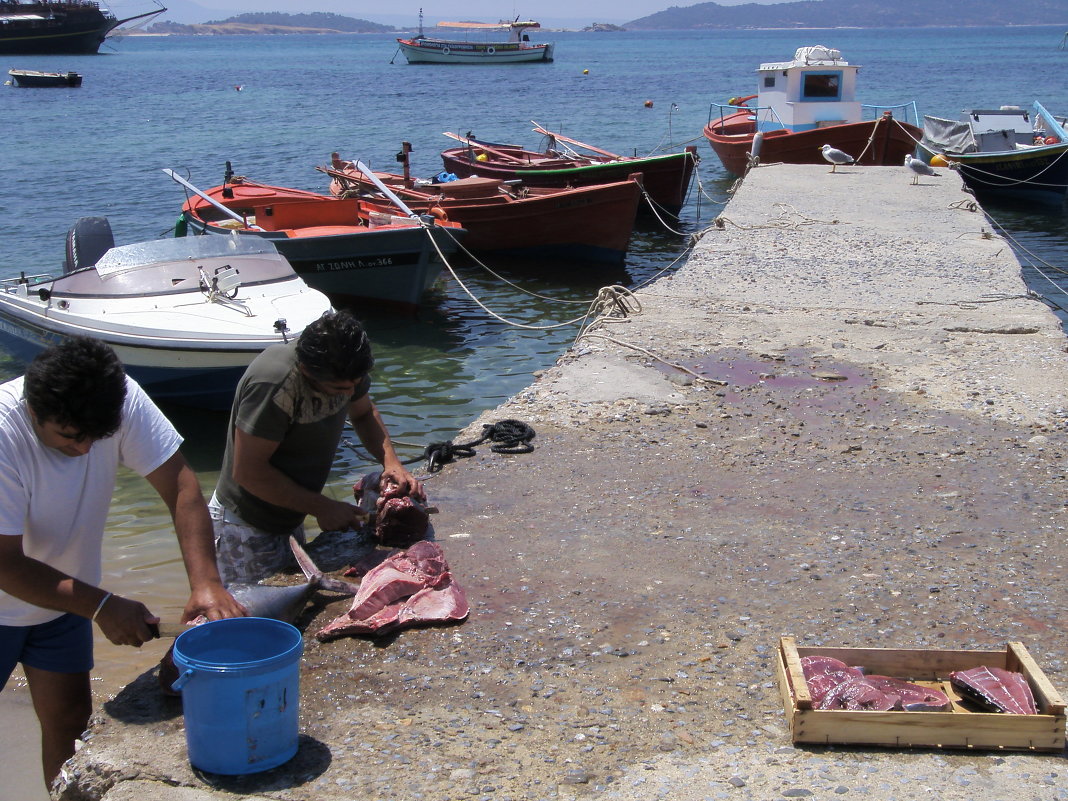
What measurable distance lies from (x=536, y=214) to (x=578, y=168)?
8.39 ft

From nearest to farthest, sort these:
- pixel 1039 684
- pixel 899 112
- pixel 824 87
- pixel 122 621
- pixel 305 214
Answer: pixel 122 621, pixel 1039 684, pixel 305 214, pixel 824 87, pixel 899 112

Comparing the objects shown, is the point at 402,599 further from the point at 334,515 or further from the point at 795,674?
the point at 795,674

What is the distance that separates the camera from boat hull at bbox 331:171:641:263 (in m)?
15.2

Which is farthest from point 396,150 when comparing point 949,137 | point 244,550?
point 244,550

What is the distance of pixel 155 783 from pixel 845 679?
6.98 feet

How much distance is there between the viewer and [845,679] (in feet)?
11.1

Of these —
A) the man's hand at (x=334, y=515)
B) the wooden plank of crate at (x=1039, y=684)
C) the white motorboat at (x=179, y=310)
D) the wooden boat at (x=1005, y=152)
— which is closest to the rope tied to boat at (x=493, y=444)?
the man's hand at (x=334, y=515)

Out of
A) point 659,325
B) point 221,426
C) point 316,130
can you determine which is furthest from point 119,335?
point 316,130

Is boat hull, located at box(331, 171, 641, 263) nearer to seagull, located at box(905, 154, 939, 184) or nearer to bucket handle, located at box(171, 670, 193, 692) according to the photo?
seagull, located at box(905, 154, 939, 184)

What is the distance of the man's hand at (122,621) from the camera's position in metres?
2.98

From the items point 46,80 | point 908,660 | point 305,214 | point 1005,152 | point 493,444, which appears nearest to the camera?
point 908,660

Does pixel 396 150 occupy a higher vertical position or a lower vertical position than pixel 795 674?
lower

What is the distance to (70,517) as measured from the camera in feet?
10.2

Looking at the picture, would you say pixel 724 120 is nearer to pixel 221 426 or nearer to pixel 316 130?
pixel 316 130
